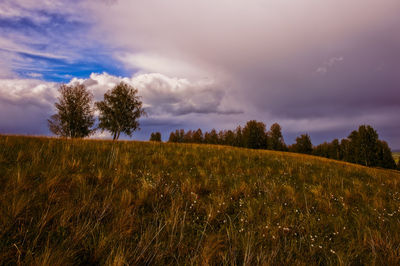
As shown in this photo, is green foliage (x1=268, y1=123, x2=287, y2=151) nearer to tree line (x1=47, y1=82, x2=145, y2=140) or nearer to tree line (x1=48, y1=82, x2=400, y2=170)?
tree line (x1=48, y1=82, x2=400, y2=170)

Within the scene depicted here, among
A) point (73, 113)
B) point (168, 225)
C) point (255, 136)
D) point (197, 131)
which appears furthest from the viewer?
point (197, 131)

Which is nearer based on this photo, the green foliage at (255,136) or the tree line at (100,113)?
the tree line at (100,113)

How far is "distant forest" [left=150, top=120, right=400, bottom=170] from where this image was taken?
57.8 meters

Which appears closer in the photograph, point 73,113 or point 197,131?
point 73,113

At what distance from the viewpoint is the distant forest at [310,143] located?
5775 centimetres

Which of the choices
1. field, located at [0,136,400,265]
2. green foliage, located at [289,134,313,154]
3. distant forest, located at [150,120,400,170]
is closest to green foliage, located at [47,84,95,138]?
field, located at [0,136,400,265]

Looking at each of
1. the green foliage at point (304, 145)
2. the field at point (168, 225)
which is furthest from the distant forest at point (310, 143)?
A: the field at point (168, 225)

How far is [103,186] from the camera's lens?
8.94 ft

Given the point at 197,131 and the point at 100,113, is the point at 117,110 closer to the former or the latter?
the point at 100,113

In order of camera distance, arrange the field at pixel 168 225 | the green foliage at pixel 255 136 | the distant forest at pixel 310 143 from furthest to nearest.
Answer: the green foliage at pixel 255 136 → the distant forest at pixel 310 143 → the field at pixel 168 225

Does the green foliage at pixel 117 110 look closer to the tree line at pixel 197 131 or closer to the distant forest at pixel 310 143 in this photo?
the tree line at pixel 197 131

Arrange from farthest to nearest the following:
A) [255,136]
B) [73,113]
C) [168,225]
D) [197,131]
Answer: [197,131] < [255,136] < [73,113] < [168,225]

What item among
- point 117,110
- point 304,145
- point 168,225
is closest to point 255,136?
point 304,145

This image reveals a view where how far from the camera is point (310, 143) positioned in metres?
82.0
